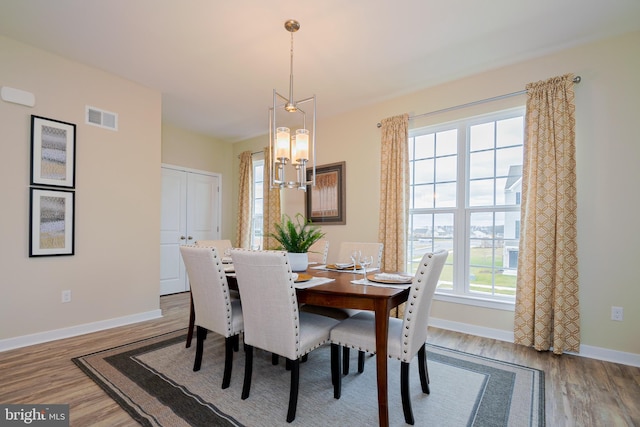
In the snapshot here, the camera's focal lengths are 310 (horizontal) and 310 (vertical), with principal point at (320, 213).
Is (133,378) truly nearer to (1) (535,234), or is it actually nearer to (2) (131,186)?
(2) (131,186)

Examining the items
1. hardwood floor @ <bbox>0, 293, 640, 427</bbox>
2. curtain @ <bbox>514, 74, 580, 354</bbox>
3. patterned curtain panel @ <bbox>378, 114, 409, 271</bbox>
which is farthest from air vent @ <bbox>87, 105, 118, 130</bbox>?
curtain @ <bbox>514, 74, 580, 354</bbox>

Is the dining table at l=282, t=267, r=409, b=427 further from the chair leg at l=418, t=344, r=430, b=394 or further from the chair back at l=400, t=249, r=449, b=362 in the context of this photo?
the chair leg at l=418, t=344, r=430, b=394

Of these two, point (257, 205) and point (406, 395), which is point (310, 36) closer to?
point (406, 395)

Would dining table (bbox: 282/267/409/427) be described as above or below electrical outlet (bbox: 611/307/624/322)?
above

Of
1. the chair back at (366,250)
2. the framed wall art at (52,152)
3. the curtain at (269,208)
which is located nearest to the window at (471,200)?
the chair back at (366,250)

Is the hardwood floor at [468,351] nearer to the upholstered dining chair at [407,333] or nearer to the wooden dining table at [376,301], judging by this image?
the upholstered dining chair at [407,333]

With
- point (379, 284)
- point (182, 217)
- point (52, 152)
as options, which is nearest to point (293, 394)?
point (379, 284)

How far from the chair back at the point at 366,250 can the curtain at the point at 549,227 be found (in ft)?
4.27

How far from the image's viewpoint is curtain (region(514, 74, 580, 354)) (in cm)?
264

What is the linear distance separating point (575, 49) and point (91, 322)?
534 cm

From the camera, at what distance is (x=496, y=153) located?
325 centimetres

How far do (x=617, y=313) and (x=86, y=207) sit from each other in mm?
4996

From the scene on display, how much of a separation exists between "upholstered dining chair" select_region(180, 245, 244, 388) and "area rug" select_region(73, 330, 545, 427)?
0.22 metres

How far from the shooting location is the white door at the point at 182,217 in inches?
196
